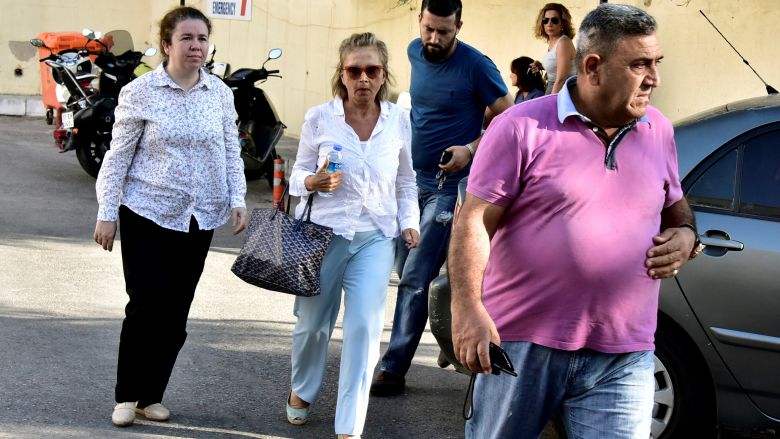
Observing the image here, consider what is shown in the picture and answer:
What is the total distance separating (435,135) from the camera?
6.46 m

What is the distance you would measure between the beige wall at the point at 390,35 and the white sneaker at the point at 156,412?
20.8 ft

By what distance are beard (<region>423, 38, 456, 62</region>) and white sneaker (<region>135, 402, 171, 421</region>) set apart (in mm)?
2299

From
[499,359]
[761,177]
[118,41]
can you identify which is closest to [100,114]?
[118,41]

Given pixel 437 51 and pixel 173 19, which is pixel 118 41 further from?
pixel 173 19

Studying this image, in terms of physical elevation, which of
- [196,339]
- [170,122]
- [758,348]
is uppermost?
[170,122]

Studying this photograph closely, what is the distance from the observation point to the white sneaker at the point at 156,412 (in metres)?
5.66

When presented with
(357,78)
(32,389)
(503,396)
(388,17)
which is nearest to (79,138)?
(388,17)

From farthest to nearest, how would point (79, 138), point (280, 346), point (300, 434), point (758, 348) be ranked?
point (79, 138)
point (280, 346)
point (300, 434)
point (758, 348)

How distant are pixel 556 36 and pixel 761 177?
15.9 ft

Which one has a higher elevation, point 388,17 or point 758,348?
point 388,17

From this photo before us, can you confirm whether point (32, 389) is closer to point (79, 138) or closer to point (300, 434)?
point (300, 434)

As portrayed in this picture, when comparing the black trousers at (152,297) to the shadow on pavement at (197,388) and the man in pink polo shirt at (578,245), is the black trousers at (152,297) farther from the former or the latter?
the man in pink polo shirt at (578,245)

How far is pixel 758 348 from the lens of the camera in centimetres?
519

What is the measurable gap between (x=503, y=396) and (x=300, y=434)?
7.71 ft
